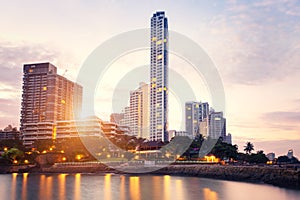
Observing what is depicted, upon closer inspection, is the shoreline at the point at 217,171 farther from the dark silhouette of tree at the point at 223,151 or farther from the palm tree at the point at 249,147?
the palm tree at the point at 249,147

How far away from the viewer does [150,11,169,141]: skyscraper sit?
17212cm

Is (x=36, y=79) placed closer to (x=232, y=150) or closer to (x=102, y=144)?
(x=102, y=144)

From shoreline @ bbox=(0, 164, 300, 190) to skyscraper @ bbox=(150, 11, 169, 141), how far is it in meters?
84.0

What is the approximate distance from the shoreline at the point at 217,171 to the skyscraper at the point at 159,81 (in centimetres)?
8403

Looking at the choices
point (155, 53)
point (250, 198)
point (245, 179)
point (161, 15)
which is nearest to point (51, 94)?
point (155, 53)

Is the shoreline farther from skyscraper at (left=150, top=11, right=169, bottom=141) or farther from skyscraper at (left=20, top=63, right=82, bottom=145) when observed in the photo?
skyscraper at (left=20, top=63, right=82, bottom=145)

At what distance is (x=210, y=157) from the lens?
92.2 meters

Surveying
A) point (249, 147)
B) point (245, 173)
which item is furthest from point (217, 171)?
point (249, 147)

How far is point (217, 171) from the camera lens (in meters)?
68.1

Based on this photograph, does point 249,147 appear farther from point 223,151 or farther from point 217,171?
point 217,171

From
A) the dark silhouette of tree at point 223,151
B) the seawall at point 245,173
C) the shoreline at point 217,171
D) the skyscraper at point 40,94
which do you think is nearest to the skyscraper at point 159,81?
the skyscraper at point 40,94

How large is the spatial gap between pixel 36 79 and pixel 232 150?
126152mm

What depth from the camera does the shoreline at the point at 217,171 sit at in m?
49.5

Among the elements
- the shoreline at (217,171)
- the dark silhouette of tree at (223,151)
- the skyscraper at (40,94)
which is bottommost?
the shoreline at (217,171)
